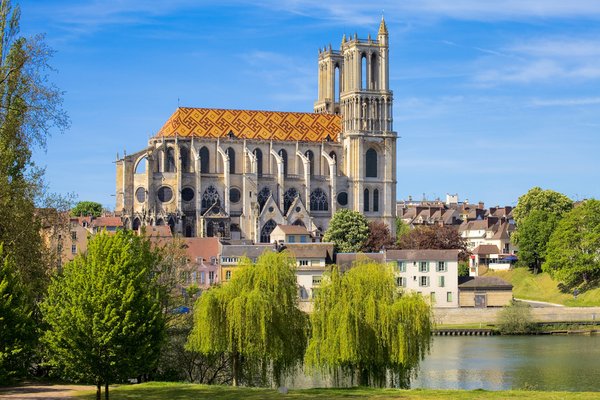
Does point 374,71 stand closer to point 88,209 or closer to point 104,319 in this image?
point 88,209

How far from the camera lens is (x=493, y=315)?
259 feet

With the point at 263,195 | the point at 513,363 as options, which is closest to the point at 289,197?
the point at 263,195

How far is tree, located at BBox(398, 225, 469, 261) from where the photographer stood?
102 metres

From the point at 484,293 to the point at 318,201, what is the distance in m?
38.9

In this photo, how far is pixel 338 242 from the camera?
104000mm

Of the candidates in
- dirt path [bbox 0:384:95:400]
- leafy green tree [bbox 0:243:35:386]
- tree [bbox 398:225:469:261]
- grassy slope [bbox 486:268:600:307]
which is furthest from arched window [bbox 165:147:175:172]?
leafy green tree [bbox 0:243:35:386]

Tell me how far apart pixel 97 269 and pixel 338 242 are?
72287 millimetres

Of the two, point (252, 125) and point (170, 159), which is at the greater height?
point (252, 125)

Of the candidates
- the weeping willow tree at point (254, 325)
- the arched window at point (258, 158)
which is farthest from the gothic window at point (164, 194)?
the weeping willow tree at point (254, 325)

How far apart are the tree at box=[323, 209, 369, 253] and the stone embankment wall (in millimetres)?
24387

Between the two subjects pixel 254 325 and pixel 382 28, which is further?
pixel 382 28

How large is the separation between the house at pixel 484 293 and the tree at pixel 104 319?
51367 millimetres

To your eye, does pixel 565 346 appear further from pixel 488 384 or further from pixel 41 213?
pixel 41 213

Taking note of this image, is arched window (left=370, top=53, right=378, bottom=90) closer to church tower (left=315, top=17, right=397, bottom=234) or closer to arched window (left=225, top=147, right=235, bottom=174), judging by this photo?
church tower (left=315, top=17, right=397, bottom=234)
